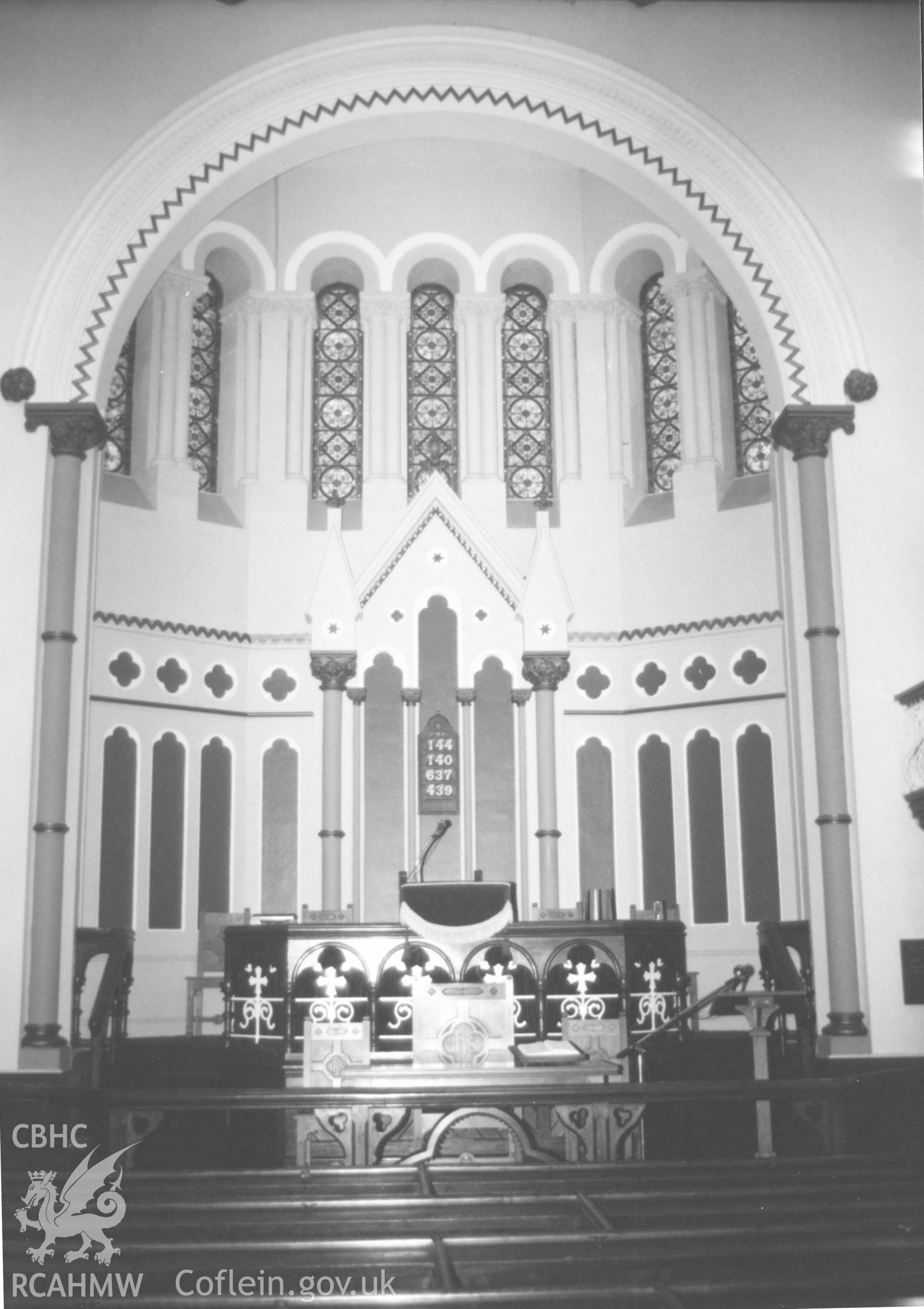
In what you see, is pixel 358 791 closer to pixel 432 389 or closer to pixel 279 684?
pixel 279 684

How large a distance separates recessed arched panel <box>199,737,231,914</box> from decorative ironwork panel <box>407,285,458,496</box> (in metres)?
3.22

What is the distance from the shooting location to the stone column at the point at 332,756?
1205cm

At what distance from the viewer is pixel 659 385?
13648mm

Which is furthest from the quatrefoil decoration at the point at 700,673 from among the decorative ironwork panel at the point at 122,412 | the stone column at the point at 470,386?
the decorative ironwork panel at the point at 122,412

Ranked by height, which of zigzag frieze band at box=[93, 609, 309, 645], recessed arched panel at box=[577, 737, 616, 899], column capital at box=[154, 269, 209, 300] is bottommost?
recessed arched panel at box=[577, 737, 616, 899]

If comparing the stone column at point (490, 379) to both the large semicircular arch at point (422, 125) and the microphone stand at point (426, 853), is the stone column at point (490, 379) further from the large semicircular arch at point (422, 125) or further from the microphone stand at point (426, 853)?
the microphone stand at point (426, 853)

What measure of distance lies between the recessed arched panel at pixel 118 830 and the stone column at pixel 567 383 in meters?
4.94

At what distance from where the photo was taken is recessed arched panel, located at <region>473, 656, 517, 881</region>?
12523 mm

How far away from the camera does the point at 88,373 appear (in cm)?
885

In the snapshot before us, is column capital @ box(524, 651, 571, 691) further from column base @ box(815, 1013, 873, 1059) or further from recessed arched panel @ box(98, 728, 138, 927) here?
column base @ box(815, 1013, 873, 1059)

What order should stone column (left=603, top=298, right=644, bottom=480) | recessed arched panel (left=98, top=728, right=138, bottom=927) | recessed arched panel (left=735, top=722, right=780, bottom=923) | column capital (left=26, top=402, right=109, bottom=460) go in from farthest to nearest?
stone column (left=603, top=298, right=644, bottom=480) < recessed arched panel (left=735, top=722, right=780, bottom=923) < recessed arched panel (left=98, top=728, right=138, bottom=927) < column capital (left=26, top=402, right=109, bottom=460)

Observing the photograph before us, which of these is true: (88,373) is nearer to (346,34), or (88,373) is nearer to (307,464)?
(346,34)

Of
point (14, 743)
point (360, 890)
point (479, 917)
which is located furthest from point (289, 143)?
point (360, 890)

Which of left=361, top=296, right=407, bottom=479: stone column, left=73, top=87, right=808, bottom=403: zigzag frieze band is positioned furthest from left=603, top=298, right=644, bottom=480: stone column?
left=73, top=87, right=808, bottom=403: zigzag frieze band
